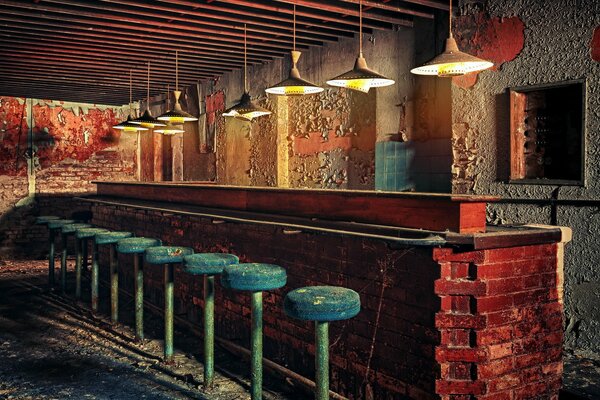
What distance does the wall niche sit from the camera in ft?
14.5

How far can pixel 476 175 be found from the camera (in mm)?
5168

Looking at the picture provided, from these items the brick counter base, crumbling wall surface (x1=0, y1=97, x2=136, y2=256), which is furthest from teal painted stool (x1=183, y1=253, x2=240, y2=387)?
crumbling wall surface (x1=0, y1=97, x2=136, y2=256)

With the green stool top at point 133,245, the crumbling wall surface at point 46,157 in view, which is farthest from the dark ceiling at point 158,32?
the green stool top at point 133,245

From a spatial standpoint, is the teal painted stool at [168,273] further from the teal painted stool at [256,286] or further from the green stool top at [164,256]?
the teal painted stool at [256,286]

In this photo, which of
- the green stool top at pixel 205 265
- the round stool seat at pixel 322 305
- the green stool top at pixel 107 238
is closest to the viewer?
the round stool seat at pixel 322 305

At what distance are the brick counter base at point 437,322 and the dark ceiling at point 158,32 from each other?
125 inches

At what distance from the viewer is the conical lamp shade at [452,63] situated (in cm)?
374

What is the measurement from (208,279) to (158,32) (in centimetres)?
399

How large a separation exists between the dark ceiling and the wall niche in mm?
1436

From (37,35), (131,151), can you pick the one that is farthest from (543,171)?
(131,151)

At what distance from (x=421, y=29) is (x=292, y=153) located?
295cm

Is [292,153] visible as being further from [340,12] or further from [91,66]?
[91,66]

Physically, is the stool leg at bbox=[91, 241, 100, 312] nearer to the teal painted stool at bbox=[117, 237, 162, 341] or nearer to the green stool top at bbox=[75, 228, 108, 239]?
the green stool top at bbox=[75, 228, 108, 239]

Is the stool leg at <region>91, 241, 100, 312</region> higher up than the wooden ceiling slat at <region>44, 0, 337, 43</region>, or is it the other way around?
the wooden ceiling slat at <region>44, 0, 337, 43</region>
